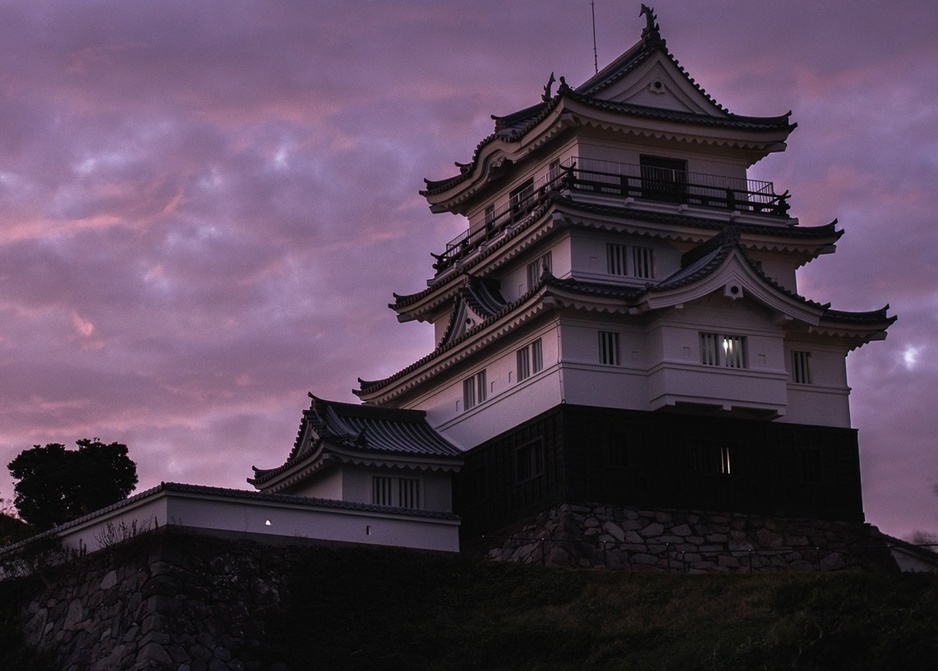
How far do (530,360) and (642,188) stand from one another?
767cm

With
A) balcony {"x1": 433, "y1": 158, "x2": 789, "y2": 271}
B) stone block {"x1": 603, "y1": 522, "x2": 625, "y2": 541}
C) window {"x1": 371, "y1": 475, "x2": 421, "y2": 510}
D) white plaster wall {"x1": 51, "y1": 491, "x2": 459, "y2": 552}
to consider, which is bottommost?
white plaster wall {"x1": 51, "y1": 491, "x2": 459, "y2": 552}

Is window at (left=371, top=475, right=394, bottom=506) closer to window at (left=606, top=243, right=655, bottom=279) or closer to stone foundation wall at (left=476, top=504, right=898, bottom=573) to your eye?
stone foundation wall at (left=476, top=504, right=898, bottom=573)

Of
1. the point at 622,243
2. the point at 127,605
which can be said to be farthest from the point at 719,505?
the point at 127,605

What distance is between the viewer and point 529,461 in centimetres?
4925

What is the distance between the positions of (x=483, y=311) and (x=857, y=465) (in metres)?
13.1

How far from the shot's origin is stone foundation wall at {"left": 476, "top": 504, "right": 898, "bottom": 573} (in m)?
45.8

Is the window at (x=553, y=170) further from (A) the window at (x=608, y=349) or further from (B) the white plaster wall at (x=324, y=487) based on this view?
(B) the white plaster wall at (x=324, y=487)

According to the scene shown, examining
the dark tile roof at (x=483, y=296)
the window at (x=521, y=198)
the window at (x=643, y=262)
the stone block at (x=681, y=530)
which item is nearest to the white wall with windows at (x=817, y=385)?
the window at (x=643, y=262)

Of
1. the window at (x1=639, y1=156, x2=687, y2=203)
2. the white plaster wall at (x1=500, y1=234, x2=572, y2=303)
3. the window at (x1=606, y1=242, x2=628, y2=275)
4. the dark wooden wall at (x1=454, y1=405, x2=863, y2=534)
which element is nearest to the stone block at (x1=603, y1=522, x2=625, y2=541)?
the dark wooden wall at (x1=454, y1=405, x2=863, y2=534)

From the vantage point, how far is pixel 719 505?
48.2 m

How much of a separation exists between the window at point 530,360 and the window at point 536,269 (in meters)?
3.20

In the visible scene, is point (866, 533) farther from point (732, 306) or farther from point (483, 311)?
point (483, 311)

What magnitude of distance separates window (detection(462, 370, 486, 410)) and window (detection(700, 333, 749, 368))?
26.0ft

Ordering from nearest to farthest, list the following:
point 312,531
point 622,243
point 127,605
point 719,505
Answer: point 127,605 < point 312,531 < point 719,505 < point 622,243
